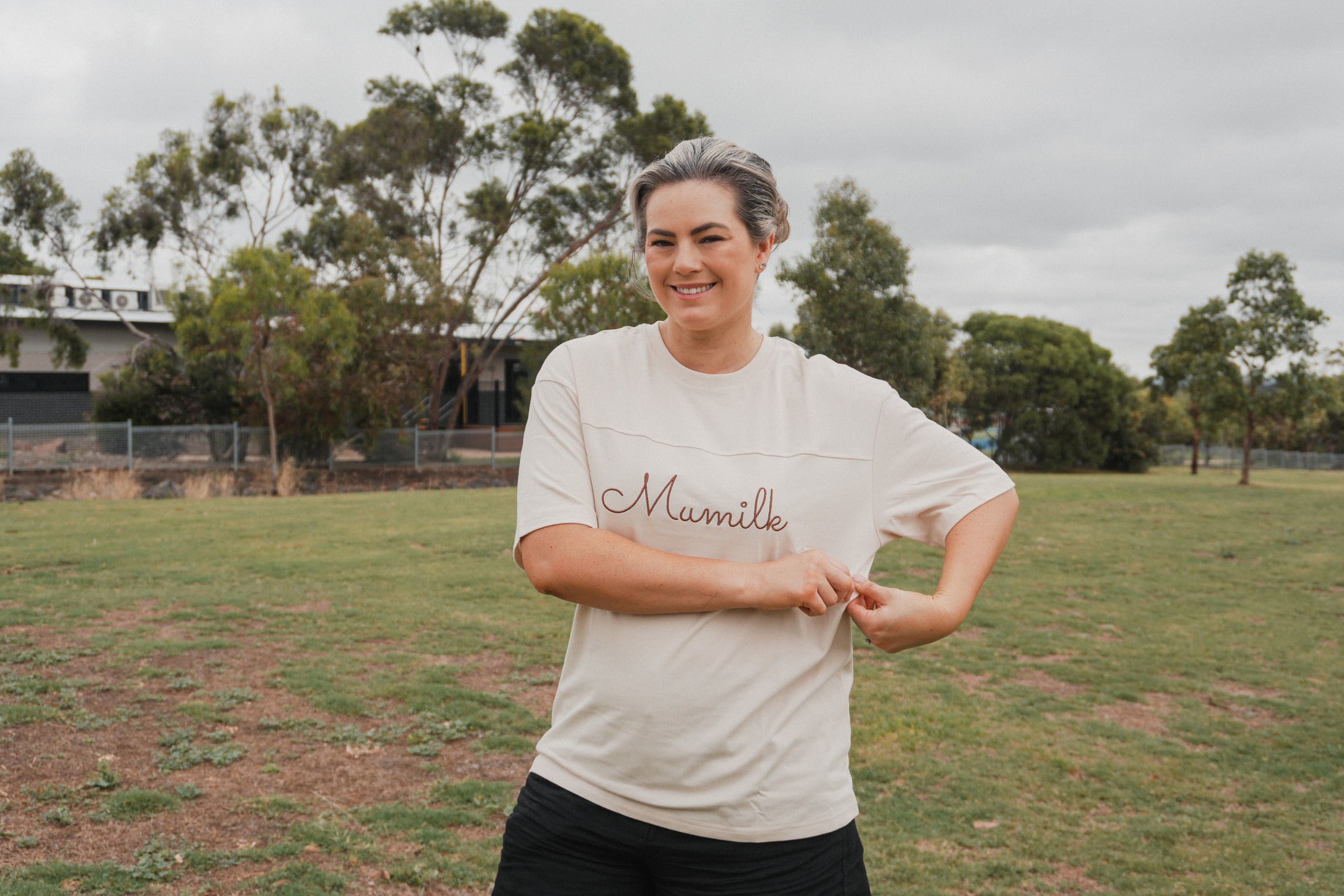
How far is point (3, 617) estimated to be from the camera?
794cm

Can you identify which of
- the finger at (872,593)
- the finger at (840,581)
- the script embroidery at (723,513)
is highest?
the script embroidery at (723,513)

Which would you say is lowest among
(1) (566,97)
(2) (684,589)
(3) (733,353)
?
(2) (684,589)

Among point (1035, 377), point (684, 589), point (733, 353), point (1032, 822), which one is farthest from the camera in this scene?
point (1035, 377)

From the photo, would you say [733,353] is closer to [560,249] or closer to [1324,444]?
[560,249]

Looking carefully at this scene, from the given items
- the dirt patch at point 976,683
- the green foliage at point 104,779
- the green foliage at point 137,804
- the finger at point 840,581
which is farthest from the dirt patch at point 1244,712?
the green foliage at point 104,779

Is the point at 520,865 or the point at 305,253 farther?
the point at 305,253

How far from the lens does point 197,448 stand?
23297 millimetres

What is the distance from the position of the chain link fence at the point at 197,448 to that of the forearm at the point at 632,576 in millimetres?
23257

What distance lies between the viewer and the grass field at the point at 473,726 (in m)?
4.29

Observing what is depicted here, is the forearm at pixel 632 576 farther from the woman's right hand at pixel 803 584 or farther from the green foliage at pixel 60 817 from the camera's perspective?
the green foliage at pixel 60 817

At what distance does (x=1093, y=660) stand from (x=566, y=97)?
28.6 meters

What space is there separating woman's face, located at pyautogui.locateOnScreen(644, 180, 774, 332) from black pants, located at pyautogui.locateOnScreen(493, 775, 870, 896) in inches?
35.3

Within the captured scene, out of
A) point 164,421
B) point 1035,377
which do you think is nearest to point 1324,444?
point 1035,377

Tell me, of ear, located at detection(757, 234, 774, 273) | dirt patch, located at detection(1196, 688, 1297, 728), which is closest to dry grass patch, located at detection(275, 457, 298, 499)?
dirt patch, located at detection(1196, 688, 1297, 728)
